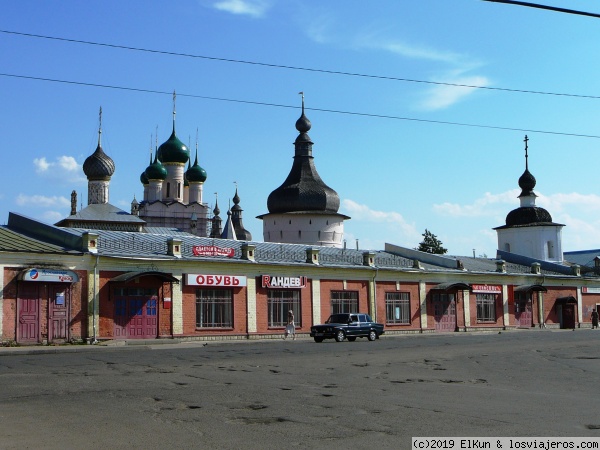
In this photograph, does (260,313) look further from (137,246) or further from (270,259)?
(137,246)

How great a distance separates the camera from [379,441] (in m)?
9.16

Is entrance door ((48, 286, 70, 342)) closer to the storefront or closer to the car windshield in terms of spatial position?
the storefront

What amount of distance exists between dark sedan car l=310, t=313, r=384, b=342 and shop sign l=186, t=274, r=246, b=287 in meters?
5.27

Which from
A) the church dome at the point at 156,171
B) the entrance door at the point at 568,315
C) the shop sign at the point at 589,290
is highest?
the church dome at the point at 156,171

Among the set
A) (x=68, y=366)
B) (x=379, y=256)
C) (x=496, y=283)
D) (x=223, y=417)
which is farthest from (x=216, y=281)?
(x=223, y=417)

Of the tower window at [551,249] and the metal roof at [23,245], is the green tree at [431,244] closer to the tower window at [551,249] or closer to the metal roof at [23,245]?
the tower window at [551,249]

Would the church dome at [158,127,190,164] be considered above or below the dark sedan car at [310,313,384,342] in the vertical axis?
above

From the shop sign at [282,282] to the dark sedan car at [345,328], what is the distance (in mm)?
5104

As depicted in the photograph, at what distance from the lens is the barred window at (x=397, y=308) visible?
45500mm

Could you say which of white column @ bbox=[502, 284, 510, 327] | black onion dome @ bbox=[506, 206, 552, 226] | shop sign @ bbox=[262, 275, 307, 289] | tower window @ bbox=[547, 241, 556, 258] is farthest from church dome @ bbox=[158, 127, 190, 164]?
shop sign @ bbox=[262, 275, 307, 289]

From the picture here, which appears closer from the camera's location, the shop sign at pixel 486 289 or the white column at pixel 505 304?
the shop sign at pixel 486 289

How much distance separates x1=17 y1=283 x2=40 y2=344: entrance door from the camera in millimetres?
31562

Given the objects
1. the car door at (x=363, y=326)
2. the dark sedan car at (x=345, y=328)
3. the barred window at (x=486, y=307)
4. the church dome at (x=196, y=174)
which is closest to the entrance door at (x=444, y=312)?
the barred window at (x=486, y=307)

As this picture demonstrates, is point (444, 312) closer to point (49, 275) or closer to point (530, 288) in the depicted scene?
point (530, 288)
